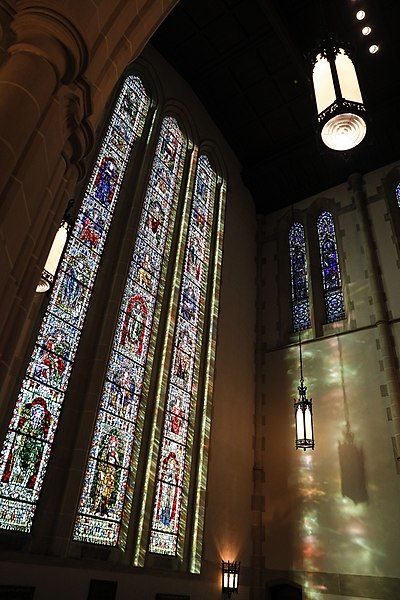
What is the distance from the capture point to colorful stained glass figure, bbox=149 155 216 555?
253 inches

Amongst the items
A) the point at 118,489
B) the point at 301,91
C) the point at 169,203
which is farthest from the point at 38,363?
the point at 301,91

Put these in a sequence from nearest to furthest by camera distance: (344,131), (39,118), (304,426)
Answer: (39,118), (344,131), (304,426)

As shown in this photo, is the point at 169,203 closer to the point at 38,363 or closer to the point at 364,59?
the point at 38,363

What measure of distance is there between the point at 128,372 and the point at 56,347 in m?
1.27

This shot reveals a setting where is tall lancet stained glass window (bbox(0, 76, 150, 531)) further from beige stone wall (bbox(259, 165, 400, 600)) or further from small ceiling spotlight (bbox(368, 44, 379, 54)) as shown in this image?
small ceiling spotlight (bbox(368, 44, 379, 54))

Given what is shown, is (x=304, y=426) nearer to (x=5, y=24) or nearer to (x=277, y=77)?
(x=5, y=24)

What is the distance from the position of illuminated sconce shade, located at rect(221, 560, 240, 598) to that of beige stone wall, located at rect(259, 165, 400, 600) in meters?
0.93

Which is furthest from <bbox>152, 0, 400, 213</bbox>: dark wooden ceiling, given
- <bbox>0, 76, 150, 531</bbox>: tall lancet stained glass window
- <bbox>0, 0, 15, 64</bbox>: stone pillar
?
<bbox>0, 0, 15, 64</bbox>: stone pillar

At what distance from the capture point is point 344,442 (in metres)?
7.98

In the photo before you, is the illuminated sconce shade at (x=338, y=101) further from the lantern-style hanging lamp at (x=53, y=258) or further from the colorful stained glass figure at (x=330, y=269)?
the colorful stained glass figure at (x=330, y=269)

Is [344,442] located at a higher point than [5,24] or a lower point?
higher

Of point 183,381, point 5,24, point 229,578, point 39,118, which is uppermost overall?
point 183,381

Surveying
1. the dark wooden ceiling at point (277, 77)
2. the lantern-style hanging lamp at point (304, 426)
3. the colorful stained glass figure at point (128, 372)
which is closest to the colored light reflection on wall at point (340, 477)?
the lantern-style hanging lamp at point (304, 426)

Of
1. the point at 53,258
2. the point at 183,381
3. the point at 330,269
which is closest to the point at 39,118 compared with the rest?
the point at 53,258
